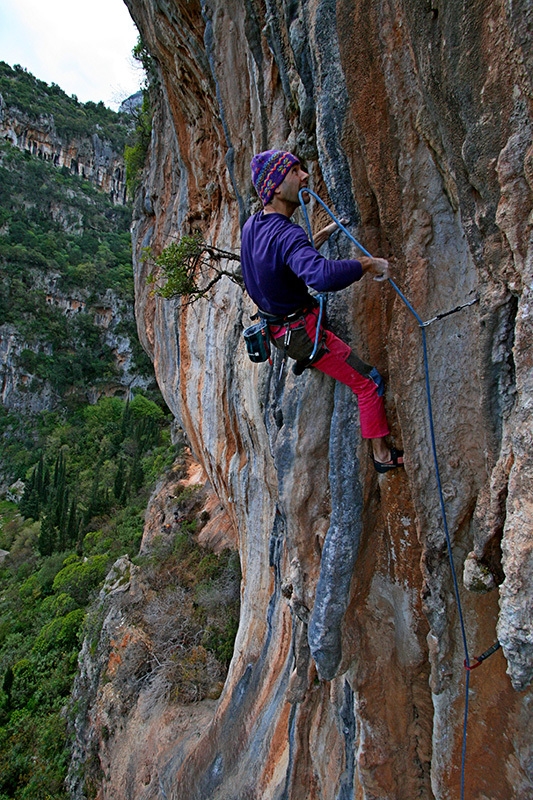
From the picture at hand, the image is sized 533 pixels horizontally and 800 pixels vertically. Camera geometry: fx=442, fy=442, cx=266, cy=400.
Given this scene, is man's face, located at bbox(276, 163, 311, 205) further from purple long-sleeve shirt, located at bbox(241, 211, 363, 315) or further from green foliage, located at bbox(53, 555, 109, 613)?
green foliage, located at bbox(53, 555, 109, 613)

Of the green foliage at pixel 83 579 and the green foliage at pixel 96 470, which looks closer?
the green foliage at pixel 83 579

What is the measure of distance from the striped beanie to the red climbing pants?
789mm

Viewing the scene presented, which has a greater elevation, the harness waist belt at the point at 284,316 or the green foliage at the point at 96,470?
the green foliage at the point at 96,470

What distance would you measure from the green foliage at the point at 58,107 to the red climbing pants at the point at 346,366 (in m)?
60.3

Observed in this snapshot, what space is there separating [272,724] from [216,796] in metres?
A: 1.22

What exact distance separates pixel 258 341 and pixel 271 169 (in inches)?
42.4

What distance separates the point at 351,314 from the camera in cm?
288

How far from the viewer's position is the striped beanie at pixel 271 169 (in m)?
2.67

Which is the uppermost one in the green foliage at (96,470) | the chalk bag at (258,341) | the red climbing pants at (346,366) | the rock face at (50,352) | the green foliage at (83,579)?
the rock face at (50,352)

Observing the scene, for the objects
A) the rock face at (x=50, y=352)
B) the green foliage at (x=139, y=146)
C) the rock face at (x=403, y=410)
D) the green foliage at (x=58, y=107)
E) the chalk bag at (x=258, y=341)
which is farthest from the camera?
the green foliage at (x=58, y=107)

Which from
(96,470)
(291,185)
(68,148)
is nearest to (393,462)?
(291,185)

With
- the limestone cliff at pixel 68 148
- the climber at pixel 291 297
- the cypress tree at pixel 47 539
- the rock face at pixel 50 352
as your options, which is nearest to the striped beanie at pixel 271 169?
A: the climber at pixel 291 297

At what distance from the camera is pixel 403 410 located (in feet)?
8.55

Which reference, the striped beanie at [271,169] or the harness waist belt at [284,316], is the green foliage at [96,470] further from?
the striped beanie at [271,169]
